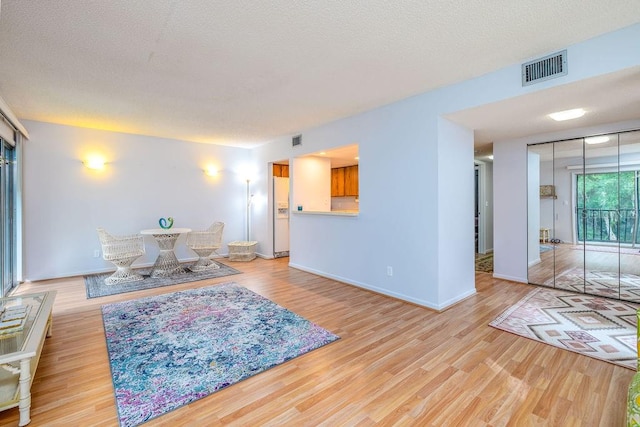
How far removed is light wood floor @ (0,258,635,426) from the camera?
68.0 inches

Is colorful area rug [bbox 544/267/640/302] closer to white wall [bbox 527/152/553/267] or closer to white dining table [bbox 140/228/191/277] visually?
white wall [bbox 527/152/553/267]

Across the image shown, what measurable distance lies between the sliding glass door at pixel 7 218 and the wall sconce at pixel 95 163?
3.00 ft

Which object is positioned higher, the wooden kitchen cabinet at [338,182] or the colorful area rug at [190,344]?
the wooden kitchen cabinet at [338,182]

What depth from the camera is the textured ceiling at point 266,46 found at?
6.41 ft

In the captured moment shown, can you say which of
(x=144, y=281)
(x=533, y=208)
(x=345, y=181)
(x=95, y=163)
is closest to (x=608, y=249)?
(x=533, y=208)

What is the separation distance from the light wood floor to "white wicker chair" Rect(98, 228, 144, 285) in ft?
4.65

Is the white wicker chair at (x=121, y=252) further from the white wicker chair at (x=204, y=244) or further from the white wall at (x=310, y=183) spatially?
the white wall at (x=310, y=183)

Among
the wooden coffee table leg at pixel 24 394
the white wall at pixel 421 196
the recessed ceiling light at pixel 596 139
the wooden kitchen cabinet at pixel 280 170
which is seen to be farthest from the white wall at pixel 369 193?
the wooden coffee table leg at pixel 24 394

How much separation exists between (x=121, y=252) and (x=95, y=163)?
6.05 feet

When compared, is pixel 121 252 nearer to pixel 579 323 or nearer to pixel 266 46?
pixel 266 46

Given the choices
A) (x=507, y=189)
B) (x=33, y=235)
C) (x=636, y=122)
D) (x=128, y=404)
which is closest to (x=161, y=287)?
(x=33, y=235)

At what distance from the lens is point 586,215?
156 inches

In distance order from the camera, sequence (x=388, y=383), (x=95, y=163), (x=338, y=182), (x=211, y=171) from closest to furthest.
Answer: (x=388, y=383) < (x=95, y=163) < (x=211, y=171) < (x=338, y=182)

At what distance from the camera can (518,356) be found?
7.86 feet
